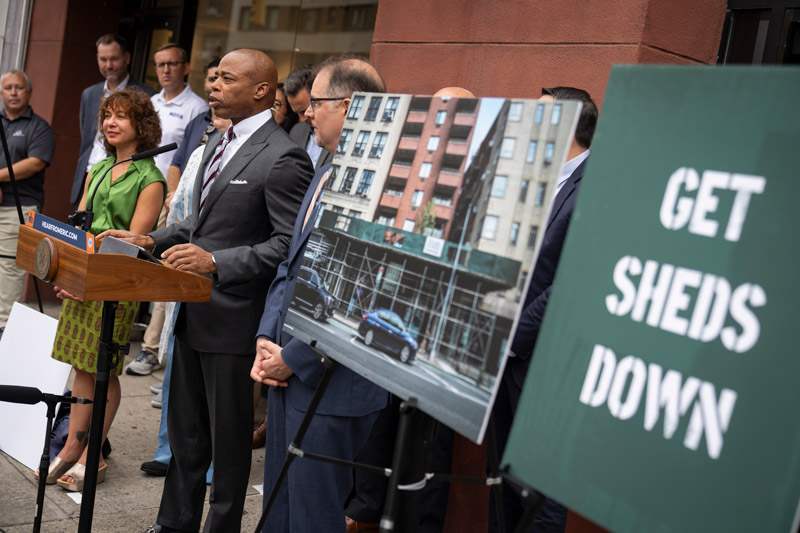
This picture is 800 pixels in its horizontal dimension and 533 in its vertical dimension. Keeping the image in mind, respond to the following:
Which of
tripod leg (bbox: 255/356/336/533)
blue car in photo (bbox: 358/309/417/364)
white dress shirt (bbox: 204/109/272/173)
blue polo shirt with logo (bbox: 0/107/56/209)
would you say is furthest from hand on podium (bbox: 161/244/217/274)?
blue polo shirt with logo (bbox: 0/107/56/209)

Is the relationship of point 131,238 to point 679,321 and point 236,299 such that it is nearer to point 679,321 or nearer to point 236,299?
point 236,299

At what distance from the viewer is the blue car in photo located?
79.1 inches

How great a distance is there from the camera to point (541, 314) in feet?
9.78

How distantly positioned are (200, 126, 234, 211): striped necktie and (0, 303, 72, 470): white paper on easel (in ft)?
4.04

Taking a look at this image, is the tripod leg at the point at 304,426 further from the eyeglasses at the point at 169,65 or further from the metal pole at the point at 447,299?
the eyeglasses at the point at 169,65

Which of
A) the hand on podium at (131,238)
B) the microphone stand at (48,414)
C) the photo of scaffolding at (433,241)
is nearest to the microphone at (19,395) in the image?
the microphone stand at (48,414)

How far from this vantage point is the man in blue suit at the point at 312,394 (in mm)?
2629

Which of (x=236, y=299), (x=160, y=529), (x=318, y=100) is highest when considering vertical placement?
(x=318, y=100)

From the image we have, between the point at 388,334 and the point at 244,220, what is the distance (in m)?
1.47

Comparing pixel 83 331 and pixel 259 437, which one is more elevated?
pixel 83 331

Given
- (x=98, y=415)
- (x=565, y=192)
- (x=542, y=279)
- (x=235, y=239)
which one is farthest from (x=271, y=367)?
(x=565, y=192)

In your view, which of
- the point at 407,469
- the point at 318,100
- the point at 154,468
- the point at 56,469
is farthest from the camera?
the point at 154,468

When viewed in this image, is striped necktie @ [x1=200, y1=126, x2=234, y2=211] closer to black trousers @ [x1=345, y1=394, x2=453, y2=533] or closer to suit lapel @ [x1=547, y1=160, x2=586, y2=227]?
black trousers @ [x1=345, y1=394, x2=453, y2=533]

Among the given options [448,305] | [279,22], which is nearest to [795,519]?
[448,305]
